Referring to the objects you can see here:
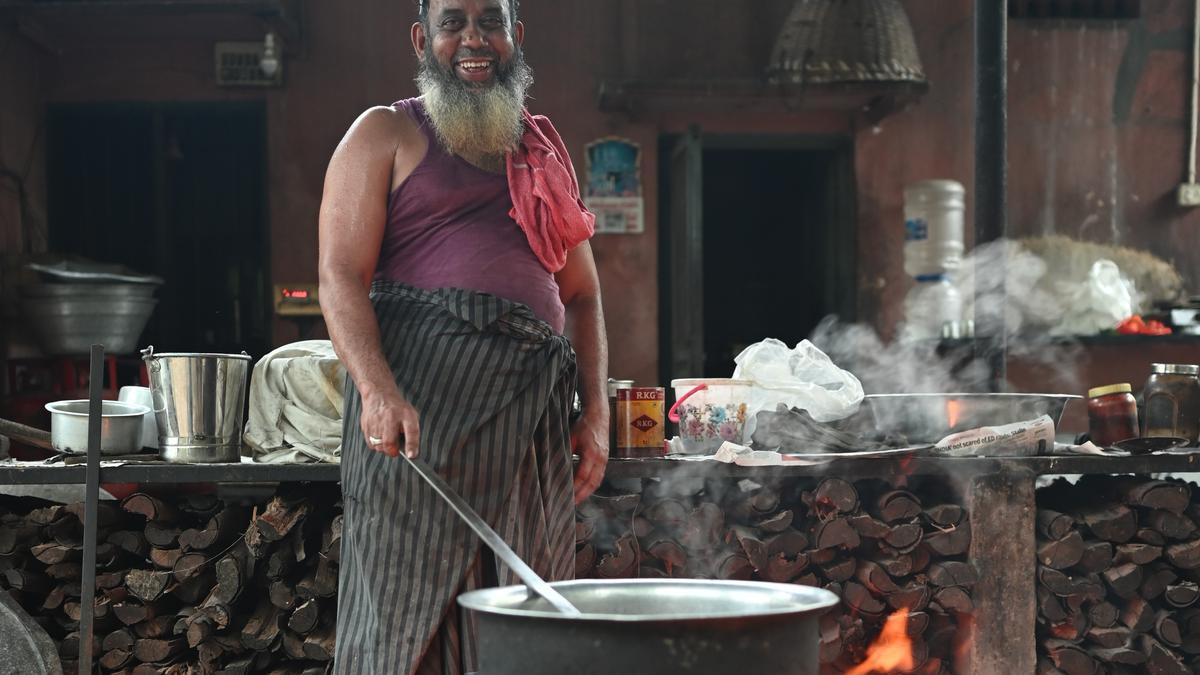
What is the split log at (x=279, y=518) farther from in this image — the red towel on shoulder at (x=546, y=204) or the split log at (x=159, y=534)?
the red towel on shoulder at (x=546, y=204)

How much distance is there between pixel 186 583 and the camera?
13.8 ft

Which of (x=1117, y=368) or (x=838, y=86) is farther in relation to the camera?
(x=1117, y=368)

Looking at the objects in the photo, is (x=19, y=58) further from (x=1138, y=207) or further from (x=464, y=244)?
(x=1138, y=207)

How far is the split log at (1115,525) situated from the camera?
420 cm

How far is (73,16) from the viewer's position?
7.30 m

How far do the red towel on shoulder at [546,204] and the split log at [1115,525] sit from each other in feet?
7.55

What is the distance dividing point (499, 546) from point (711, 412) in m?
2.05

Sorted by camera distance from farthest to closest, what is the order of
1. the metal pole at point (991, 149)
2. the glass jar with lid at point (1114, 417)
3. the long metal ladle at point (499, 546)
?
the metal pole at point (991, 149) → the glass jar with lid at point (1114, 417) → the long metal ladle at point (499, 546)

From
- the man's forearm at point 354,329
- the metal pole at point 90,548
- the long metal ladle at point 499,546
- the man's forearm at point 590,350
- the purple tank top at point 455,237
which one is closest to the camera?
the long metal ladle at point 499,546

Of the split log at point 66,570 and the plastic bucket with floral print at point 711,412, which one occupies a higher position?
the plastic bucket with floral print at point 711,412

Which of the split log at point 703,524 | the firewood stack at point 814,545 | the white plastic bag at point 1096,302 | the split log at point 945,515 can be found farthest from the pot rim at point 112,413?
the white plastic bag at point 1096,302

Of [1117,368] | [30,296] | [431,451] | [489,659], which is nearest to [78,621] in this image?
[431,451]

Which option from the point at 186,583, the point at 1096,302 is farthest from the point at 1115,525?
the point at 1096,302

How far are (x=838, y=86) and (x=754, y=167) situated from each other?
13.6 ft
